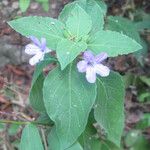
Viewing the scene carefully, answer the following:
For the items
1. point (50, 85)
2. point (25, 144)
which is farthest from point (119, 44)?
point (25, 144)

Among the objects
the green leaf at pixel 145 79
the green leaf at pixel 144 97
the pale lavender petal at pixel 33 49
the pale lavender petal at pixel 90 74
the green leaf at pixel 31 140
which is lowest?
the green leaf at pixel 144 97

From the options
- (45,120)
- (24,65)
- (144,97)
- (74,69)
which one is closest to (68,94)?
(74,69)

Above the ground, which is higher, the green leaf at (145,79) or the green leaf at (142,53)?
the green leaf at (142,53)

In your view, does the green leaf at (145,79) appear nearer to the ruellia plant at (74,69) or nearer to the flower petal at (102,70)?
the ruellia plant at (74,69)

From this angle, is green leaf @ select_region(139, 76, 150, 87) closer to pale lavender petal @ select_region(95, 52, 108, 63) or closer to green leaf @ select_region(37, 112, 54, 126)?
green leaf @ select_region(37, 112, 54, 126)

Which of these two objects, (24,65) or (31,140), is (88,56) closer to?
(31,140)

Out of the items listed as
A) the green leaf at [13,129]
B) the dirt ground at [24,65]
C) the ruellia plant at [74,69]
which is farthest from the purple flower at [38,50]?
the dirt ground at [24,65]

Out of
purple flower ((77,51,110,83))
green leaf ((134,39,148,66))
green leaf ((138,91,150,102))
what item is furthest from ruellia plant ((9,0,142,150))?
green leaf ((138,91,150,102))
